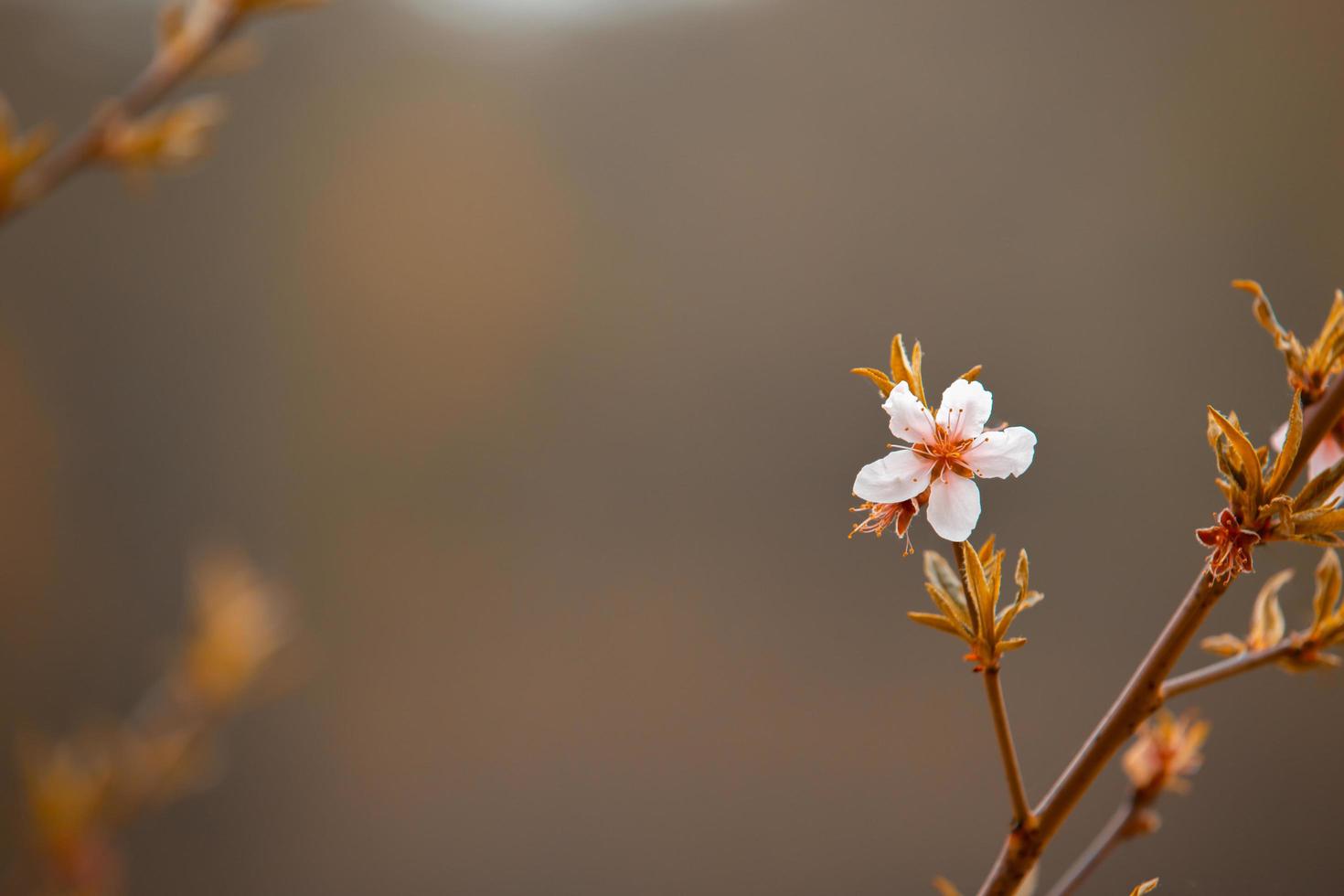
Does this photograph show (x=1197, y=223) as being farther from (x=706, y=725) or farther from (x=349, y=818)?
(x=349, y=818)

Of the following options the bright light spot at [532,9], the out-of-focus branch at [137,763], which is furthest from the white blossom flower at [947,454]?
the bright light spot at [532,9]

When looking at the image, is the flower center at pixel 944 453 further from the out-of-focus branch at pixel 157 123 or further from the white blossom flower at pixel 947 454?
the out-of-focus branch at pixel 157 123

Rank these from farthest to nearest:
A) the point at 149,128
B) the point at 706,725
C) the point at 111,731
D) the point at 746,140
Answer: the point at 706,725
the point at 746,140
the point at 111,731
the point at 149,128

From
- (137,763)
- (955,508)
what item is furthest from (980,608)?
(137,763)

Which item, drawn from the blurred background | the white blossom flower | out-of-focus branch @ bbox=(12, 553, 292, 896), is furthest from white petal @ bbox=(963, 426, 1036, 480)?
the blurred background

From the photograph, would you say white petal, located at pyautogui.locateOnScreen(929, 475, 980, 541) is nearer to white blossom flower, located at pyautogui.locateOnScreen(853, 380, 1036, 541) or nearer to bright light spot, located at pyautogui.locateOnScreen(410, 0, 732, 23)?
white blossom flower, located at pyautogui.locateOnScreen(853, 380, 1036, 541)

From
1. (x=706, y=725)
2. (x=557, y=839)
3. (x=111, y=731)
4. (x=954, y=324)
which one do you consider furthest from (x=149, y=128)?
(x=557, y=839)

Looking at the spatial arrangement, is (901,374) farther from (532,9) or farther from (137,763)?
(532,9)
